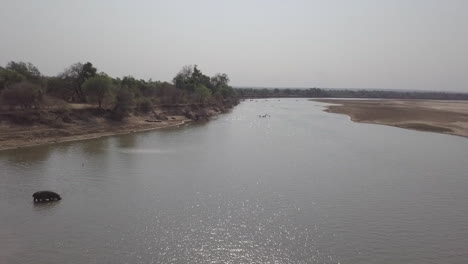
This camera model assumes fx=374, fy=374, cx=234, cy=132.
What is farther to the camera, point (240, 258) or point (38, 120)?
point (38, 120)

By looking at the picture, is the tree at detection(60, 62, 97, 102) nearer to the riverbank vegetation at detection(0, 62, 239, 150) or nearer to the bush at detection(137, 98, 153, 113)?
the riverbank vegetation at detection(0, 62, 239, 150)

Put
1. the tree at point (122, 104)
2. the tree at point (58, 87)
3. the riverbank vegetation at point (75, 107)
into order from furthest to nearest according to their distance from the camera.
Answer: the tree at point (58, 87) → the tree at point (122, 104) → the riverbank vegetation at point (75, 107)

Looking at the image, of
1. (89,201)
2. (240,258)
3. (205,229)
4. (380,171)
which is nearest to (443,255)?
(240,258)

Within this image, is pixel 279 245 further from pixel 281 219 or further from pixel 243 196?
pixel 243 196

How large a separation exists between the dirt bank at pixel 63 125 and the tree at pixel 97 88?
286 centimetres

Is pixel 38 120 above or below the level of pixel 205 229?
above

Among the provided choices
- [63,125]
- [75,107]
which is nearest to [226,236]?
[63,125]

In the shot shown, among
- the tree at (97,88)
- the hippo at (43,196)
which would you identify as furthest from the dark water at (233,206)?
the tree at (97,88)

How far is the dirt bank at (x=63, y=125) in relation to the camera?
47.5m

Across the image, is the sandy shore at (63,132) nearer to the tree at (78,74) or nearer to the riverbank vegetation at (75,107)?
the riverbank vegetation at (75,107)

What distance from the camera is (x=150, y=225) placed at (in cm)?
2131

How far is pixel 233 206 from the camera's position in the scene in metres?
24.8

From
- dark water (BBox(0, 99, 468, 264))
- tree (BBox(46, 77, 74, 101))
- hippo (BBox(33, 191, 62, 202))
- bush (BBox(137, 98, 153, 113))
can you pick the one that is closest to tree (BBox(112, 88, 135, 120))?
bush (BBox(137, 98, 153, 113))

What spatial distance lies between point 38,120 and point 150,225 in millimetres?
39896
